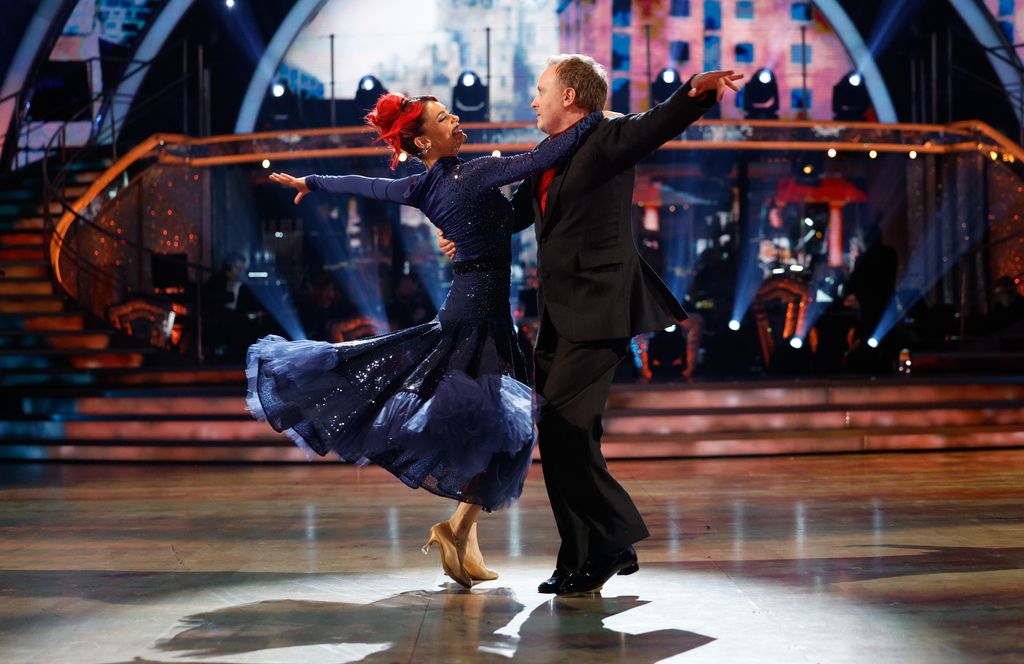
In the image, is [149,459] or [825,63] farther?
[825,63]

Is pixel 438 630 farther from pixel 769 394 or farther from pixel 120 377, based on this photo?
pixel 120 377

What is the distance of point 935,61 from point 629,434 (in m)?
7.41

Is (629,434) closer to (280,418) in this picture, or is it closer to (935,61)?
(280,418)

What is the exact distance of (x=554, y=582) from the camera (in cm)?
357

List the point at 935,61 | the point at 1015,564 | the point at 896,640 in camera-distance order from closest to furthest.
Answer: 1. the point at 896,640
2. the point at 1015,564
3. the point at 935,61

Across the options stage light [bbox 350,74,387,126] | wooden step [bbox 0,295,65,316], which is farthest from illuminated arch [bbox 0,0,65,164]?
wooden step [bbox 0,295,65,316]

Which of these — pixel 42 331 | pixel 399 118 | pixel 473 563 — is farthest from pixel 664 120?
pixel 42 331

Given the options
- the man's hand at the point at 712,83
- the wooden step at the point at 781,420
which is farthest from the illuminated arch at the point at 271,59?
the man's hand at the point at 712,83

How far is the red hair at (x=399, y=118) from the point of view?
3.74 meters

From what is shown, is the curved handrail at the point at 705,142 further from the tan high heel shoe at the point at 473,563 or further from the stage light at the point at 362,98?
the tan high heel shoe at the point at 473,563

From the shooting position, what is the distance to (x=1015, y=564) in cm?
385

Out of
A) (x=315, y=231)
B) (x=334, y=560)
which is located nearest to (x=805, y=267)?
(x=315, y=231)

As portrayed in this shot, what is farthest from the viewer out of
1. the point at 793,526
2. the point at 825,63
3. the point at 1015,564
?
the point at 825,63

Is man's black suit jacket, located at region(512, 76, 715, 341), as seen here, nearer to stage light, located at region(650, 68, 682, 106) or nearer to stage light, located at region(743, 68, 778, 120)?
stage light, located at region(743, 68, 778, 120)
